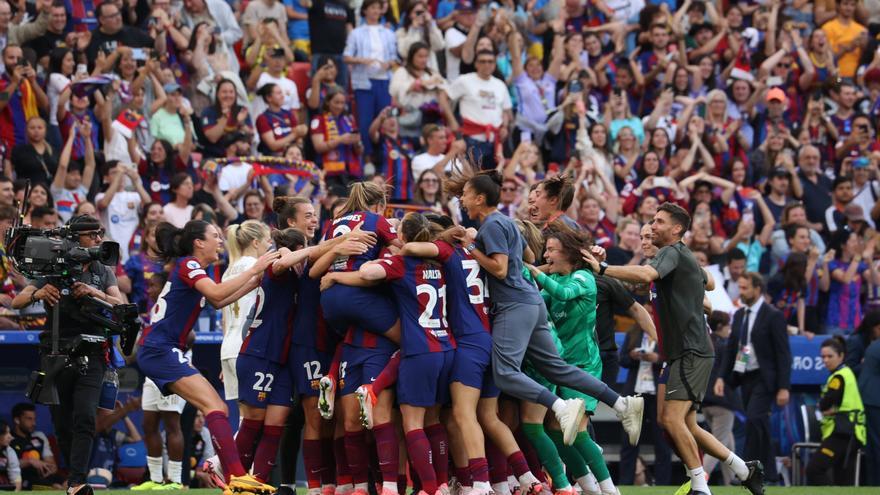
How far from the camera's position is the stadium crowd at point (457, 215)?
34.2ft

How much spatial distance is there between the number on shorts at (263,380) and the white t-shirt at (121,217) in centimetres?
604

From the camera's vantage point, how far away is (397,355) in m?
10.4

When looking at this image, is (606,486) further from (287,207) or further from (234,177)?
(234,177)

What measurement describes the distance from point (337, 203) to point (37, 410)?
4104 mm

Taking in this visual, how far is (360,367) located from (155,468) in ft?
12.2

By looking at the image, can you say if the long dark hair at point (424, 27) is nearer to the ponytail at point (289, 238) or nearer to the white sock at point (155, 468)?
the white sock at point (155, 468)

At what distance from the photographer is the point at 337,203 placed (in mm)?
12391

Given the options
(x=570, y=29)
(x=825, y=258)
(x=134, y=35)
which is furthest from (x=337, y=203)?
(x=570, y=29)

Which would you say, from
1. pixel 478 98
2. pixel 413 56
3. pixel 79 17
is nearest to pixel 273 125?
pixel 413 56

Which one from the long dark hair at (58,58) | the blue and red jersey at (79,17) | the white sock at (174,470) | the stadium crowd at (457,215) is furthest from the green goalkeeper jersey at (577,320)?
the blue and red jersey at (79,17)

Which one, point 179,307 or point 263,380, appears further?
point 179,307

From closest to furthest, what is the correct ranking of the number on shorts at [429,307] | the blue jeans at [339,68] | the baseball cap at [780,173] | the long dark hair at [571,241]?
the number on shorts at [429,307] → the long dark hair at [571,241] → the blue jeans at [339,68] → the baseball cap at [780,173]

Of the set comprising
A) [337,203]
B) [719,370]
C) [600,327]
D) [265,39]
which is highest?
[265,39]

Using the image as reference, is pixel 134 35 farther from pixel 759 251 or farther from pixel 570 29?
pixel 759 251
